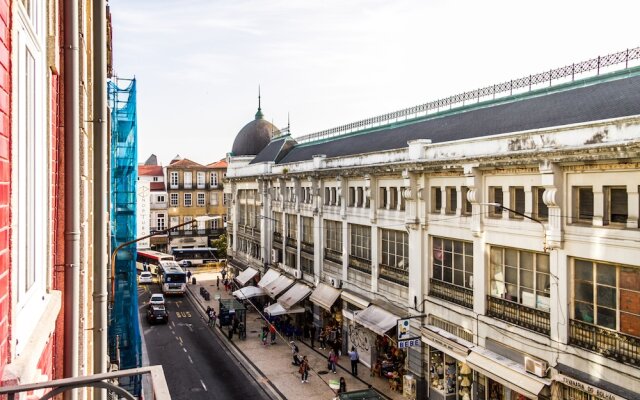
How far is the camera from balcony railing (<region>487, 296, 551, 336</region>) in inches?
740

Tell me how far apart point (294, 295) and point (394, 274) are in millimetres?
11732

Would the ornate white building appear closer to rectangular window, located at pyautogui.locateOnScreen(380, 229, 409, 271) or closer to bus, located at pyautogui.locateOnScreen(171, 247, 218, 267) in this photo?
rectangular window, located at pyautogui.locateOnScreen(380, 229, 409, 271)

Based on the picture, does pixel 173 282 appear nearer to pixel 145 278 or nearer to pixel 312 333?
pixel 145 278

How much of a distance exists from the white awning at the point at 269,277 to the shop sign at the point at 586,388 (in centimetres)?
2805

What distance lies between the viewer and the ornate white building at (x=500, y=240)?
16.5 metres

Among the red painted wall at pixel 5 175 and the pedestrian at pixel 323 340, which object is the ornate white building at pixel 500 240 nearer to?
the pedestrian at pixel 323 340

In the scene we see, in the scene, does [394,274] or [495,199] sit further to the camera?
[394,274]

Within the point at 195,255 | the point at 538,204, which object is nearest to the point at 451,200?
the point at 538,204

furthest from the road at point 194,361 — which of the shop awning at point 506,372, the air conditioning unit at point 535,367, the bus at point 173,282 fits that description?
the air conditioning unit at point 535,367

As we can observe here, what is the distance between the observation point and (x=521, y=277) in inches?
787

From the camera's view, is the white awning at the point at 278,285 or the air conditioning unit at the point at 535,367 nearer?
the air conditioning unit at the point at 535,367

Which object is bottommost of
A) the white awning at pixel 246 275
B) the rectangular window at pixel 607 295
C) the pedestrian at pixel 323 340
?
the pedestrian at pixel 323 340

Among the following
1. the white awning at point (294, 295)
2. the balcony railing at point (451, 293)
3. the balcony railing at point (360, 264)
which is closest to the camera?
the balcony railing at point (451, 293)

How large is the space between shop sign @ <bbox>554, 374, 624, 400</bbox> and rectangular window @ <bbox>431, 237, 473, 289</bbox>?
568 cm
